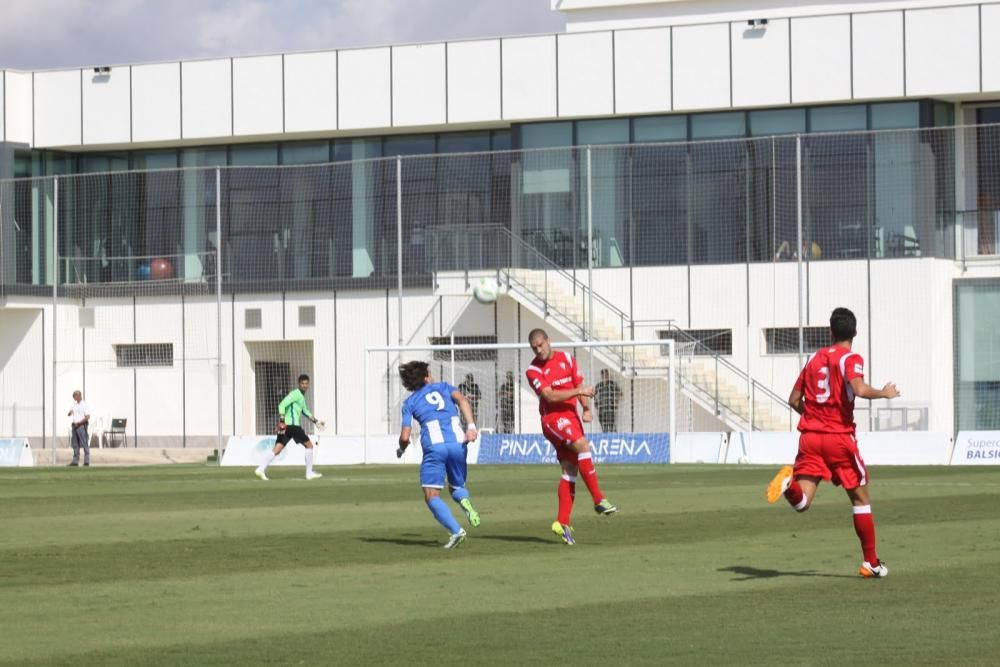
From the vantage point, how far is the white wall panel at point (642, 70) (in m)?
47.5

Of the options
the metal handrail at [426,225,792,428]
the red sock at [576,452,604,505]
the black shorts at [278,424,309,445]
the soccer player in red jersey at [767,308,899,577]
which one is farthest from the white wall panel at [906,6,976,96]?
the soccer player in red jersey at [767,308,899,577]

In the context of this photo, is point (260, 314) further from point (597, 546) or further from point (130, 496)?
point (597, 546)

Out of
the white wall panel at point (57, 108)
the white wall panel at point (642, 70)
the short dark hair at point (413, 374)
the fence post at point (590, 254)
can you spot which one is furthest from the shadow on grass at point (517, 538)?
the white wall panel at point (57, 108)

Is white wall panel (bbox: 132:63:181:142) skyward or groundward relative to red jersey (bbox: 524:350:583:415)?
skyward

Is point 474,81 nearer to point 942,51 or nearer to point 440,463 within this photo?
point 942,51

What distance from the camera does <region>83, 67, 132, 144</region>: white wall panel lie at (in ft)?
174

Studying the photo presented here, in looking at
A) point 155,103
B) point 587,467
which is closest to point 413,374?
point 587,467

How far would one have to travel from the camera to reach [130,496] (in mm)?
26906

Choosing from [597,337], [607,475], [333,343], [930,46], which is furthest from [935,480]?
[333,343]

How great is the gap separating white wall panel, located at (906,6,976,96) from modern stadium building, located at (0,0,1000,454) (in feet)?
0.19

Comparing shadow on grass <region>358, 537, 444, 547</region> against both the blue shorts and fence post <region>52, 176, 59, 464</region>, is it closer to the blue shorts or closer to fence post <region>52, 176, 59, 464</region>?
the blue shorts

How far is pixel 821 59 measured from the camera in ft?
150

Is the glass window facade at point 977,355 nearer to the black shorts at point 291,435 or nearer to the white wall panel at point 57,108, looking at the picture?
the black shorts at point 291,435

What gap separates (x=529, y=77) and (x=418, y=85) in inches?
133
